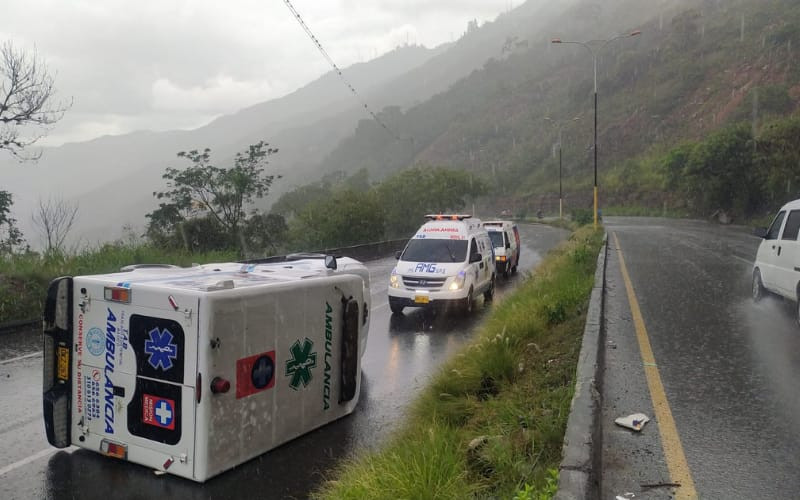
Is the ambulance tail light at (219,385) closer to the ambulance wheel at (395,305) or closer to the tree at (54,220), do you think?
the ambulance wheel at (395,305)

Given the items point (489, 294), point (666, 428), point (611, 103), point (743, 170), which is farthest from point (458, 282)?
point (611, 103)

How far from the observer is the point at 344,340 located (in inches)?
249

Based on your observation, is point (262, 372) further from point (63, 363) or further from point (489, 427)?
point (489, 427)

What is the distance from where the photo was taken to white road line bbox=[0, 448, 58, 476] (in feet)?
17.4

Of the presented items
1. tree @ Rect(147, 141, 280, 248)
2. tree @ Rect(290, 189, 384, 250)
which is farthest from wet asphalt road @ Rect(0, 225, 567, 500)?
tree @ Rect(290, 189, 384, 250)

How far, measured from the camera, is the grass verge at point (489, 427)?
3814mm

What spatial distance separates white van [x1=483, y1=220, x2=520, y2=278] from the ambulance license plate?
15.1 metres

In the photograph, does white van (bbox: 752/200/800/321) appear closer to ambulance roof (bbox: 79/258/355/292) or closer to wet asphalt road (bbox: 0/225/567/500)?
wet asphalt road (bbox: 0/225/567/500)

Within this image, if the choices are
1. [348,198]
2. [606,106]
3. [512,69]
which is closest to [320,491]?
[348,198]

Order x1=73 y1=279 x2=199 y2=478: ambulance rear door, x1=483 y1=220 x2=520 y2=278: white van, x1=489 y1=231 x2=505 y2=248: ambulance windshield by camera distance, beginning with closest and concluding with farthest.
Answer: x1=73 y1=279 x2=199 y2=478: ambulance rear door < x1=483 y1=220 x2=520 y2=278: white van < x1=489 y1=231 x2=505 y2=248: ambulance windshield

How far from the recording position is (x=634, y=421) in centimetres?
523

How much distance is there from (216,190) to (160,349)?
22561 mm

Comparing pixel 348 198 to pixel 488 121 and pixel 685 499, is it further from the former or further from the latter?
pixel 488 121

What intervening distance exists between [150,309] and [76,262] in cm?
1140
